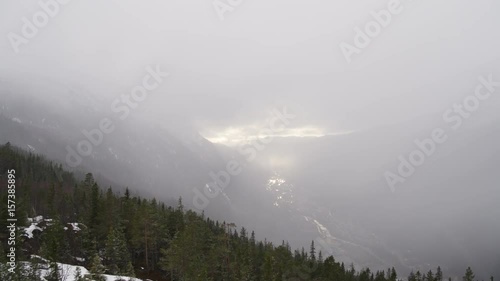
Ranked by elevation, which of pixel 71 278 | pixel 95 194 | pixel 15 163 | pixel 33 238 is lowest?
pixel 71 278

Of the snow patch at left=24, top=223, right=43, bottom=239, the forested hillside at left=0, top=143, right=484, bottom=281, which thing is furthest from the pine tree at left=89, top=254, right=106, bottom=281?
the snow patch at left=24, top=223, right=43, bottom=239

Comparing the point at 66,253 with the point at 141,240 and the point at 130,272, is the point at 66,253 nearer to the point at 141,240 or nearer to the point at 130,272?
the point at 141,240

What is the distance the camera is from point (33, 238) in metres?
70.5

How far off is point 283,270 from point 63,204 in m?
62.2

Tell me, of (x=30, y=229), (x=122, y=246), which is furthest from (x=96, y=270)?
(x=30, y=229)

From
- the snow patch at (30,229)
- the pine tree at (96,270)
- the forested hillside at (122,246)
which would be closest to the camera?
the pine tree at (96,270)

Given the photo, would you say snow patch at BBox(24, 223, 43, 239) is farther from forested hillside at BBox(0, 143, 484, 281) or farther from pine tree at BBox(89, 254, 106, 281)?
pine tree at BBox(89, 254, 106, 281)

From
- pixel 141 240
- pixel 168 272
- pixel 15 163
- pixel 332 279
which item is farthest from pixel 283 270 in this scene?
pixel 15 163

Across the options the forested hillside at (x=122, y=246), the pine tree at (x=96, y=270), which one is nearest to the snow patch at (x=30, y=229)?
the forested hillside at (x=122, y=246)

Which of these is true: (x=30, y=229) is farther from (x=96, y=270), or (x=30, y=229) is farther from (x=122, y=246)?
(x=96, y=270)

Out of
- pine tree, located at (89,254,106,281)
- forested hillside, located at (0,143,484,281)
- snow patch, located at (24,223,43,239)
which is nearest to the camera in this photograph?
pine tree, located at (89,254,106,281)

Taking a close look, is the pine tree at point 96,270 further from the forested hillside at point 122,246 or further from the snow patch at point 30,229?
the snow patch at point 30,229

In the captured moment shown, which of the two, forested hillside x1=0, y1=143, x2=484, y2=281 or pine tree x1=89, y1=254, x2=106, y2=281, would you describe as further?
forested hillside x1=0, y1=143, x2=484, y2=281

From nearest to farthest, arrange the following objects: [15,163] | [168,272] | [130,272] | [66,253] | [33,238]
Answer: [130,272] < [66,253] < [33,238] < [168,272] < [15,163]
